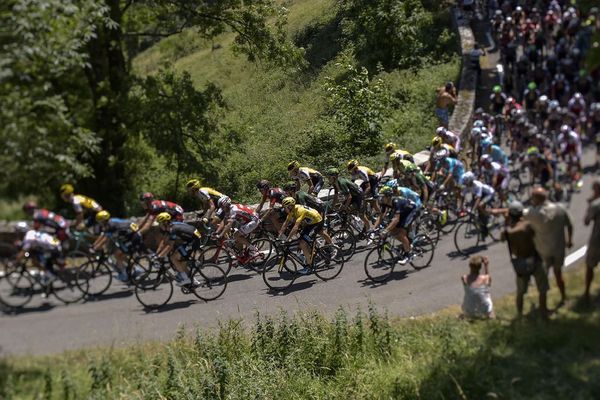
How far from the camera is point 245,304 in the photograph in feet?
39.9

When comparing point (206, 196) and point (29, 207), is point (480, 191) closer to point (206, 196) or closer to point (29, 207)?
point (206, 196)

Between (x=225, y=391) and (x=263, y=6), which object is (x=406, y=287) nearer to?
(x=225, y=391)

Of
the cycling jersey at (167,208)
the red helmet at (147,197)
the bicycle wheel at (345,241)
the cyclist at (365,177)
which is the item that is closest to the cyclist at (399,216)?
the cyclist at (365,177)

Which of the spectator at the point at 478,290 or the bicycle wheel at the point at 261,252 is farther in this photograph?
the bicycle wheel at the point at 261,252

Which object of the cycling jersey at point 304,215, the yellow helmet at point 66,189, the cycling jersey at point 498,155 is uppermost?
the yellow helmet at point 66,189

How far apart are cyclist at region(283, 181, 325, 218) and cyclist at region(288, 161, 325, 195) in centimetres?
9

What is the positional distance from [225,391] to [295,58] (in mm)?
5615

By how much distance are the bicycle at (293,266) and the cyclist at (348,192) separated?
25.9 inches

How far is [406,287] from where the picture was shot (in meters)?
11.2

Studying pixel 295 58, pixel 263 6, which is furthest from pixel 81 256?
pixel 263 6

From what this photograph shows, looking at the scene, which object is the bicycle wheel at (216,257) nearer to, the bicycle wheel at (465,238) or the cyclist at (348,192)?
the cyclist at (348,192)

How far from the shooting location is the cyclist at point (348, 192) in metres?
12.0

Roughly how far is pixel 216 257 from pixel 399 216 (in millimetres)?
2967

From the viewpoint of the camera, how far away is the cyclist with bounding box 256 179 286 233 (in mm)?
12312
